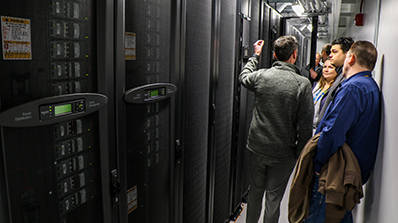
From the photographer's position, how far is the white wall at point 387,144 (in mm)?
1673

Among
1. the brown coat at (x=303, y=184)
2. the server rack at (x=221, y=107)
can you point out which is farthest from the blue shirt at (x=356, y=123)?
the server rack at (x=221, y=107)

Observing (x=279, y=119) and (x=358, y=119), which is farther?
(x=279, y=119)

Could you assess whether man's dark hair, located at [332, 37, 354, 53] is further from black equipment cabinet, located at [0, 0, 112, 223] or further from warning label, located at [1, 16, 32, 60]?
warning label, located at [1, 16, 32, 60]

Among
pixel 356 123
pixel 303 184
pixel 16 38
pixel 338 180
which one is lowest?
pixel 303 184

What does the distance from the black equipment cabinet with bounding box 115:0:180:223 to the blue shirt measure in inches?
39.4

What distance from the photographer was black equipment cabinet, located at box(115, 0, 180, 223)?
1388 millimetres

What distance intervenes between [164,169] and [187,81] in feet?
1.84

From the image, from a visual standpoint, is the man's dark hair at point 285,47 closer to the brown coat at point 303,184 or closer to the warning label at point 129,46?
the brown coat at point 303,184

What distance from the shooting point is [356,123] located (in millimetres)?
2004

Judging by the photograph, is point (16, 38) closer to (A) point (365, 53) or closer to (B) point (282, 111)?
(B) point (282, 111)

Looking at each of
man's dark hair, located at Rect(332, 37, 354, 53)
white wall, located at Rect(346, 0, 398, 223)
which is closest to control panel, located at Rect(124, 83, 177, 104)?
white wall, located at Rect(346, 0, 398, 223)

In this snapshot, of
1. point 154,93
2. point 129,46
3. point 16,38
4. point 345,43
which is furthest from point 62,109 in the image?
point 345,43

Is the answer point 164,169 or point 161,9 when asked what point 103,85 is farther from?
point 164,169

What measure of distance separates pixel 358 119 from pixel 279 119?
0.55 m
